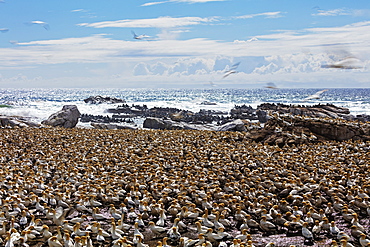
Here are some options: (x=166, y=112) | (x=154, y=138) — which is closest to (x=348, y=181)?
(x=154, y=138)

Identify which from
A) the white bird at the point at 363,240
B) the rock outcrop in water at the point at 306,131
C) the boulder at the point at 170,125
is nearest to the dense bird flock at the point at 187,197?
the white bird at the point at 363,240

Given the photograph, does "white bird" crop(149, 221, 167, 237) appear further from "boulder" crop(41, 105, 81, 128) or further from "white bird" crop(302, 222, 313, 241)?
"boulder" crop(41, 105, 81, 128)

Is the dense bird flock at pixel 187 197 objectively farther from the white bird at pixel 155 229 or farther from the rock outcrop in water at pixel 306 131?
the rock outcrop in water at pixel 306 131

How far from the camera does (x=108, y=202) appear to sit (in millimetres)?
12922

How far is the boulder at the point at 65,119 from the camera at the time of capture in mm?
36312

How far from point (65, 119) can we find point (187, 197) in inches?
1075

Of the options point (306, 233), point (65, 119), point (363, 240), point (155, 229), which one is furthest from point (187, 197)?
point (65, 119)

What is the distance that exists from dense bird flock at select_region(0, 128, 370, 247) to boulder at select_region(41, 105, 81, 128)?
16.3m

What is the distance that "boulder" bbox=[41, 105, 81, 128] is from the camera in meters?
36.3

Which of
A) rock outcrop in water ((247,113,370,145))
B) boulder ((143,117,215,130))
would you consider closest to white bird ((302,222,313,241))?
rock outcrop in water ((247,113,370,145))

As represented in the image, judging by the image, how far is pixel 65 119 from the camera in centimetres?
3688

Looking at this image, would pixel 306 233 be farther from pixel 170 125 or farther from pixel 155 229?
pixel 170 125

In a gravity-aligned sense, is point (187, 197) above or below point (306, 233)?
above

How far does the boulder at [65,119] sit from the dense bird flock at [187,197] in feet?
53.5
